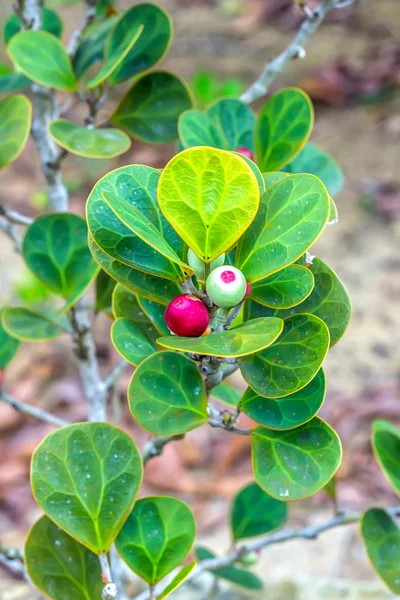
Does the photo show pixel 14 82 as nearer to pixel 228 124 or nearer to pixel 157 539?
pixel 228 124

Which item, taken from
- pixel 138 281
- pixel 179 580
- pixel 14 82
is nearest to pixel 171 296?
pixel 138 281

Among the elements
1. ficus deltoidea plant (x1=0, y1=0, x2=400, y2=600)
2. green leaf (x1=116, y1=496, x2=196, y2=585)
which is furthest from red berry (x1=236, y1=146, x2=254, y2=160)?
green leaf (x1=116, y1=496, x2=196, y2=585)

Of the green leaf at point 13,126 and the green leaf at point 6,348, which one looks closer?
the green leaf at point 13,126

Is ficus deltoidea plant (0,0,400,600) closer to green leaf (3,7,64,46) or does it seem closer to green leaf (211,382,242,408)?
green leaf (211,382,242,408)

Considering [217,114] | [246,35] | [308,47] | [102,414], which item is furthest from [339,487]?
[246,35]

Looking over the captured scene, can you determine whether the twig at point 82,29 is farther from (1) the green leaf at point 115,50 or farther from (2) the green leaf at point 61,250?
(2) the green leaf at point 61,250

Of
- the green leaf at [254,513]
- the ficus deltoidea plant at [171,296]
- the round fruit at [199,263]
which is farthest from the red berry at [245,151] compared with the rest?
the green leaf at [254,513]
